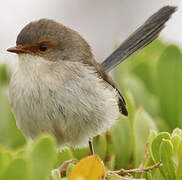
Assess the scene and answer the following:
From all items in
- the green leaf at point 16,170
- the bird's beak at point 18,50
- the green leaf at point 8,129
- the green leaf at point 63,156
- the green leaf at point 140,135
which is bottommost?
the green leaf at point 8,129

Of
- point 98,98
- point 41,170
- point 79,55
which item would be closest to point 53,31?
point 79,55

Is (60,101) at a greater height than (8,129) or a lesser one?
greater

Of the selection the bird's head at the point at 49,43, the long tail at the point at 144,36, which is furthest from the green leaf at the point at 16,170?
the long tail at the point at 144,36

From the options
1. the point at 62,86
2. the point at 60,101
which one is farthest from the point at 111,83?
the point at 60,101

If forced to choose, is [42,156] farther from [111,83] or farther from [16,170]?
[111,83]

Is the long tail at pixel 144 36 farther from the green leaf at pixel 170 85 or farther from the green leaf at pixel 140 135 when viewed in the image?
the green leaf at pixel 140 135

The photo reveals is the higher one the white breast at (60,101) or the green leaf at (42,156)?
the green leaf at (42,156)

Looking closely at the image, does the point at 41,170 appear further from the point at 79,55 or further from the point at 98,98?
the point at 79,55
